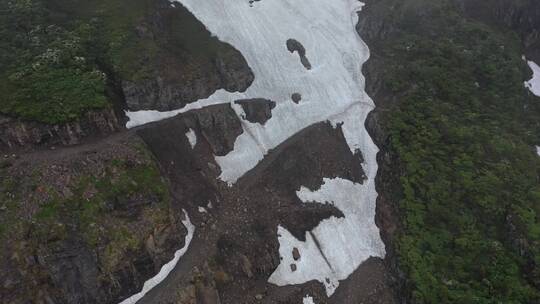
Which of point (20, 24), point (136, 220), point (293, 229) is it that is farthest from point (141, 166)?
point (20, 24)

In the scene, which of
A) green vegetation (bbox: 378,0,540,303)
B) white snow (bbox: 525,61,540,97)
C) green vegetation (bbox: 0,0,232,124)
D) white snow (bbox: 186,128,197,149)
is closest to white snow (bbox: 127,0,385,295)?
white snow (bbox: 186,128,197,149)

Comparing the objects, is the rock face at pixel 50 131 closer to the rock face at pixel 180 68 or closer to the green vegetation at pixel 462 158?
the rock face at pixel 180 68

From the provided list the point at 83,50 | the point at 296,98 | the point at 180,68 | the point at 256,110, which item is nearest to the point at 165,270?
the point at 256,110

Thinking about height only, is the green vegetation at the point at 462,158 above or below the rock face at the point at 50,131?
below

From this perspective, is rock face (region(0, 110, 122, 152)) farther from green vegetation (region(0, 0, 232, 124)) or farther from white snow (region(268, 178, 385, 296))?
white snow (region(268, 178, 385, 296))

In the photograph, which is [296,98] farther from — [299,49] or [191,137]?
[191,137]

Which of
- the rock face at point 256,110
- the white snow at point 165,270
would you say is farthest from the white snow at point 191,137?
the white snow at point 165,270

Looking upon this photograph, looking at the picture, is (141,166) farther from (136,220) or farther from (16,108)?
(16,108)
